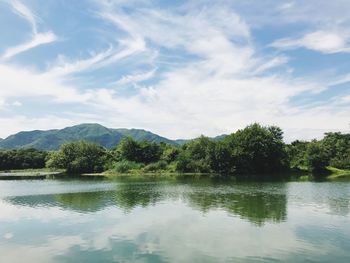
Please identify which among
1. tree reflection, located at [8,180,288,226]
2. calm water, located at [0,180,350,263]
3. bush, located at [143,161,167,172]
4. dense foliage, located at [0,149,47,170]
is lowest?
calm water, located at [0,180,350,263]

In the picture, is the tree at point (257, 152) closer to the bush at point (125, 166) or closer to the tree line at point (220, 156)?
the tree line at point (220, 156)

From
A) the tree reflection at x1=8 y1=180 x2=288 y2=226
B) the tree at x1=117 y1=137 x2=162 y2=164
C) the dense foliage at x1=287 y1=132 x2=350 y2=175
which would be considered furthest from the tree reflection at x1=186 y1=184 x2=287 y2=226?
the tree at x1=117 y1=137 x2=162 y2=164

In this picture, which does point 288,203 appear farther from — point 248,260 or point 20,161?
point 20,161

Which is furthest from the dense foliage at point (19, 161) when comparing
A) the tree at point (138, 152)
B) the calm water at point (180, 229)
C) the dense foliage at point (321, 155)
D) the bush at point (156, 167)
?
the calm water at point (180, 229)

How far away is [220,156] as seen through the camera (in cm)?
9675

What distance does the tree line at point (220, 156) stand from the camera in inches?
3816

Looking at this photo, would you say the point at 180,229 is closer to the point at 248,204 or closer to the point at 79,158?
the point at 248,204

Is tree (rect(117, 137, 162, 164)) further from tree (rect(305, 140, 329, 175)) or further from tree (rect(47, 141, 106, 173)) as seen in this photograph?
tree (rect(305, 140, 329, 175))

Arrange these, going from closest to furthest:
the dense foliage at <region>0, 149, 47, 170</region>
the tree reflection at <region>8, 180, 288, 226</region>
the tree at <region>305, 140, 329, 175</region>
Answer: the tree reflection at <region>8, 180, 288, 226</region>, the tree at <region>305, 140, 329, 175</region>, the dense foliage at <region>0, 149, 47, 170</region>

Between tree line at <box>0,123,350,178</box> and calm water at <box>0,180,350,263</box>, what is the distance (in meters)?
53.5

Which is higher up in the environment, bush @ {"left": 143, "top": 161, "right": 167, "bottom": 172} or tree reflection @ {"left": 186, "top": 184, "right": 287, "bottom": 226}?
bush @ {"left": 143, "top": 161, "right": 167, "bottom": 172}

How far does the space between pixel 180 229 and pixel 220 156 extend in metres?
71.4

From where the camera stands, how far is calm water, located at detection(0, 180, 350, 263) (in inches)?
781

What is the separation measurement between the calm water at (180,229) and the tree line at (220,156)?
53.5 metres
